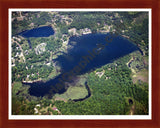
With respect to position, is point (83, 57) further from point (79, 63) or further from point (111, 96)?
point (111, 96)

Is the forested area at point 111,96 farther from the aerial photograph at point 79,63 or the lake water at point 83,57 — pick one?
the lake water at point 83,57

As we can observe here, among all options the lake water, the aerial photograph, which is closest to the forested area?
the aerial photograph

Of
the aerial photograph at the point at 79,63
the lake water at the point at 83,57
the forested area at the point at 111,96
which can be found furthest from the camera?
the lake water at the point at 83,57

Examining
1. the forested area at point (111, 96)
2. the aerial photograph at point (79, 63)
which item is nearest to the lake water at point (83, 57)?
the aerial photograph at point (79, 63)

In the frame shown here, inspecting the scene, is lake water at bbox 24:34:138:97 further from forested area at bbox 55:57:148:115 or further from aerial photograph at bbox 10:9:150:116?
forested area at bbox 55:57:148:115

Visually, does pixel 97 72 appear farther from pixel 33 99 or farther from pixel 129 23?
pixel 129 23

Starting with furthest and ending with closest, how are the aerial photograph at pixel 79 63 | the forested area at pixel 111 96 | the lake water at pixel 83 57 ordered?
the lake water at pixel 83 57
the aerial photograph at pixel 79 63
the forested area at pixel 111 96

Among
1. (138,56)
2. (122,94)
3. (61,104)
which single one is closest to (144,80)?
(122,94)

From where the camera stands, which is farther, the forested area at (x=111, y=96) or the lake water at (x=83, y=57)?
the lake water at (x=83, y=57)
